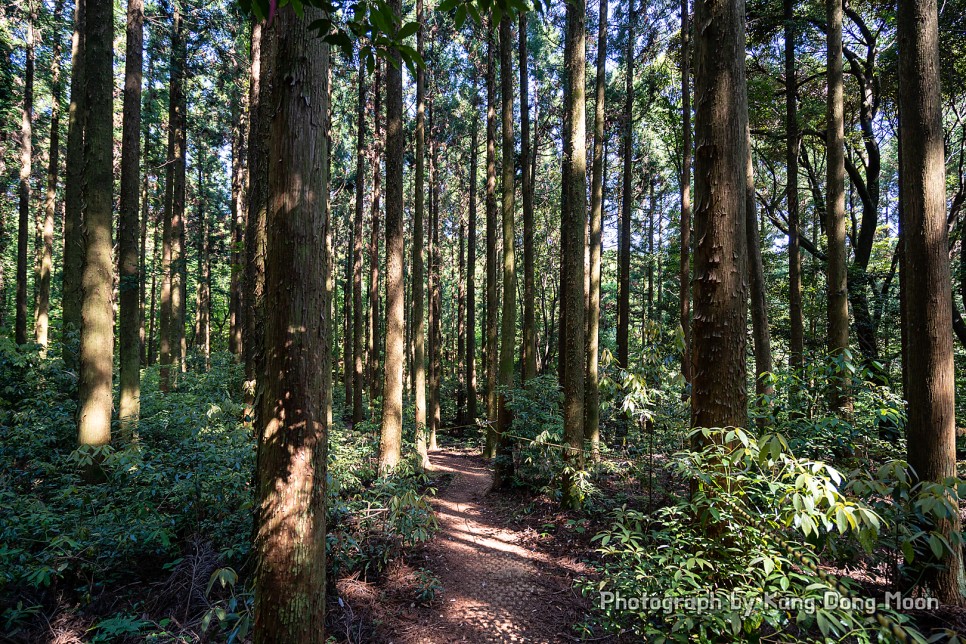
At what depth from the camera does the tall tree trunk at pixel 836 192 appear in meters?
7.24

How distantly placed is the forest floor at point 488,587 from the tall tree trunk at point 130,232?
5507 mm

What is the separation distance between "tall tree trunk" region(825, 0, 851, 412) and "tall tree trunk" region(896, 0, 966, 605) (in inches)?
157

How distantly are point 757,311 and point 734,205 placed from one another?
20.7 ft

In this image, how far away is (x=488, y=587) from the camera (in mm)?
5242

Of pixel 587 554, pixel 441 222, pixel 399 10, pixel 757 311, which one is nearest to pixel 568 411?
pixel 587 554

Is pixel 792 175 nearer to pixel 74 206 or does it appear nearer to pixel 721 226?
pixel 721 226

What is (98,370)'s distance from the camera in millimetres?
5984

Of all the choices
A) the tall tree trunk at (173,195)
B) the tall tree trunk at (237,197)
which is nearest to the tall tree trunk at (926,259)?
the tall tree trunk at (173,195)

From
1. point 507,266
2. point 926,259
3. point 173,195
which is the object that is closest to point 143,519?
point 507,266

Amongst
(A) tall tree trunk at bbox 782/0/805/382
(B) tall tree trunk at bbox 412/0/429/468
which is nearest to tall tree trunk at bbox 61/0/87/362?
(B) tall tree trunk at bbox 412/0/429/468

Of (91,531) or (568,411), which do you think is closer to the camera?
(91,531)

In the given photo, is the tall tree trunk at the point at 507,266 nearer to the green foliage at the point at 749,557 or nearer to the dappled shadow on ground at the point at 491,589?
the dappled shadow on ground at the point at 491,589

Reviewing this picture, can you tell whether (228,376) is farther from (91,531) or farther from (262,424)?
(262,424)

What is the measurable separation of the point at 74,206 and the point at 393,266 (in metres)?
5.65
